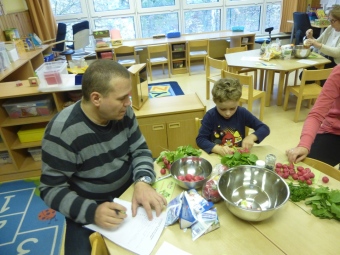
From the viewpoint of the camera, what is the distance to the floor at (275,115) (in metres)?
2.80

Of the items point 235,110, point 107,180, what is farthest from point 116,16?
point 107,180

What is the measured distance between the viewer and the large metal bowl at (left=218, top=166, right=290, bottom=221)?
1.08m

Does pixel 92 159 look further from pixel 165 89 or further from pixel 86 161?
pixel 165 89

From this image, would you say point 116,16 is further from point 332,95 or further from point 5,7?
point 332,95

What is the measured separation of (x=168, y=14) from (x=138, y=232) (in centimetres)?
540

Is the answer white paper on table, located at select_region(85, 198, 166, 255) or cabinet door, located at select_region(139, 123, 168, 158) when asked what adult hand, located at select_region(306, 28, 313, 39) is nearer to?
cabinet door, located at select_region(139, 123, 168, 158)

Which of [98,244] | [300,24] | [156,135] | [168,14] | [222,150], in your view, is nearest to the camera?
[98,244]

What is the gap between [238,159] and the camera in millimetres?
1256

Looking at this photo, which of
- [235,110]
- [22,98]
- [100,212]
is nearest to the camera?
[100,212]

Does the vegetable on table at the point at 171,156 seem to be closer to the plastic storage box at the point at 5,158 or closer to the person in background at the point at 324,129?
the person in background at the point at 324,129

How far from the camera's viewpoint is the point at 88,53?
5.39 meters

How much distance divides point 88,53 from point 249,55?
333 cm

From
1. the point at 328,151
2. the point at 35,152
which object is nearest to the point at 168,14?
the point at 35,152

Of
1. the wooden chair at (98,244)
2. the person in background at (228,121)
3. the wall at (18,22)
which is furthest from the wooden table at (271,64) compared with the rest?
the wall at (18,22)
